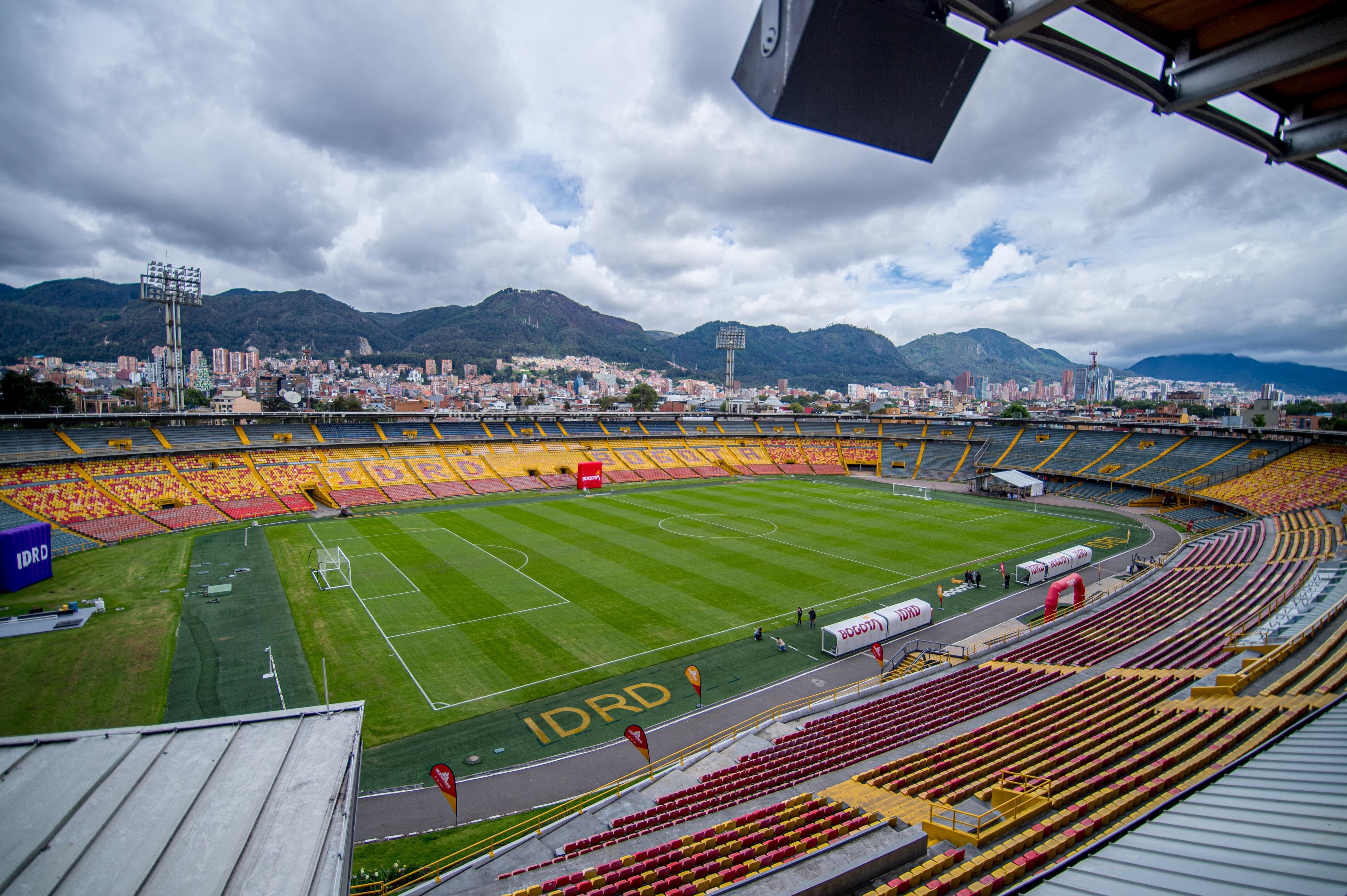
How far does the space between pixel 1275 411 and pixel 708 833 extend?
11317cm

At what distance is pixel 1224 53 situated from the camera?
12.7ft

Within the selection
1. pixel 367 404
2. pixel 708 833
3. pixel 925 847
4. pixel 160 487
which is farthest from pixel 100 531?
pixel 367 404

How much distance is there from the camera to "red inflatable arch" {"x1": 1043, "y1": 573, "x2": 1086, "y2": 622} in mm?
23969

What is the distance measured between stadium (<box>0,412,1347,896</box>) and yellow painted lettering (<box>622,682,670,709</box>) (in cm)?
11

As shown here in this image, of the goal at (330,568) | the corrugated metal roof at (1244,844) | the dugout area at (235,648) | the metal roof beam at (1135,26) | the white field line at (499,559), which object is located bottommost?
the dugout area at (235,648)

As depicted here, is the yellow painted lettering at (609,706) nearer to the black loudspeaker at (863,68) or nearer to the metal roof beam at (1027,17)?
the black loudspeaker at (863,68)

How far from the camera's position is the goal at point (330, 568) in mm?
28562

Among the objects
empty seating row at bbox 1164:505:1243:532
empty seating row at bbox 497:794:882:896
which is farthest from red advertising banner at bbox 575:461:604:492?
empty seating row at bbox 497:794:882:896

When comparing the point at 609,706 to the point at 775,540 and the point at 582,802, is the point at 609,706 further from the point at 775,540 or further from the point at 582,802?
the point at 775,540

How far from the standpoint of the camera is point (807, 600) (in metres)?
26.9

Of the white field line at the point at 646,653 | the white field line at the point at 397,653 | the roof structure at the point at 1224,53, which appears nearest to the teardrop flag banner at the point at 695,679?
the white field line at the point at 646,653

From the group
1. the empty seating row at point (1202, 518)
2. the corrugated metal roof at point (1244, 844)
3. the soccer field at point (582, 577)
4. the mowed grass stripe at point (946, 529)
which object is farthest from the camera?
the empty seating row at point (1202, 518)

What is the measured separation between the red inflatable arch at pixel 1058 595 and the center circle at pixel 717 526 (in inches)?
658

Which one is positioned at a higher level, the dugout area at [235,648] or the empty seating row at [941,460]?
the empty seating row at [941,460]
